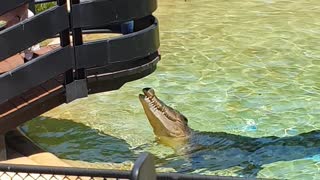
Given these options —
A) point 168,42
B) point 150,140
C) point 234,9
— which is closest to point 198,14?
point 234,9

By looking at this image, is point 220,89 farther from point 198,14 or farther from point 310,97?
point 198,14

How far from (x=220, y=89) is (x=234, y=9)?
17.4 feet

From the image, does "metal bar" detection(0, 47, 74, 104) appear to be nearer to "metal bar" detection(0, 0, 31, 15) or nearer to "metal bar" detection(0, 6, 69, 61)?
"metal bar" detection(0, 6, 69, 61)

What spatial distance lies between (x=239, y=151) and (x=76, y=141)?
5.72ft

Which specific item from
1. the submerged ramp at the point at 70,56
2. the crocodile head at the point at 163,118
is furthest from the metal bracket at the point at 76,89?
the crocodile head at the point at 163,118

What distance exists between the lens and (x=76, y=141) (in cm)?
729

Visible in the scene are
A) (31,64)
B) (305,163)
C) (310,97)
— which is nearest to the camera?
(31,64)

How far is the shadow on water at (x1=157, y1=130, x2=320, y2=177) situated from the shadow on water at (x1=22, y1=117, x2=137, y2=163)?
51cm

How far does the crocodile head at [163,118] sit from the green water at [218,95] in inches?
7.7

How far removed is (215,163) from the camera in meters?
6.72

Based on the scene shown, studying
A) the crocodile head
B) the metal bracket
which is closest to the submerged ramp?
the metal bracket

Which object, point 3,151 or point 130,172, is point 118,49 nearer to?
point 3,151

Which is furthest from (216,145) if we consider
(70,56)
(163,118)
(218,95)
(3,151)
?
(70,56)

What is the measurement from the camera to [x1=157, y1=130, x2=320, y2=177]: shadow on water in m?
6.67
